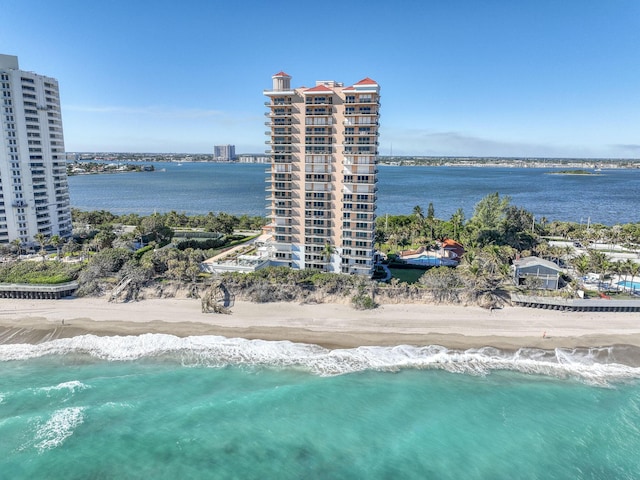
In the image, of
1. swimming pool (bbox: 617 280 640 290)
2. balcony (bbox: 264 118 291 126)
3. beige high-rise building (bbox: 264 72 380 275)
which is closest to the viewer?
beige high-rise building (bbox: 264 72 380 275)

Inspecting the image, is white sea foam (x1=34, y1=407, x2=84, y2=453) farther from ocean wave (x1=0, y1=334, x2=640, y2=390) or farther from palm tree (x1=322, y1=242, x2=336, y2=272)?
palm tree (x1=322, y1=242, x2=336, y2=272)

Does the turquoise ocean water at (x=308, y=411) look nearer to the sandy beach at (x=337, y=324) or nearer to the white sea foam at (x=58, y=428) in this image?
the white sea foam at (x=58, y=428)

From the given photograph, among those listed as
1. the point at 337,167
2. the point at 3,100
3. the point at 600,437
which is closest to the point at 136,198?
the point at 3,100

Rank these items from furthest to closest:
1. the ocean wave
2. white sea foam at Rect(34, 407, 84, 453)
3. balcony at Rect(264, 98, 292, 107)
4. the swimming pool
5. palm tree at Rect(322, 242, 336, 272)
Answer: palm tree at Rect(322, 242, 336, 272)
balcony at Rect(264, 98, 292, 107)
the swimming pool
the ocean wave
white sea foam at Rect(34, 407, 84, 453)

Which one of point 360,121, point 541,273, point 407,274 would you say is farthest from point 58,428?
point 541,273

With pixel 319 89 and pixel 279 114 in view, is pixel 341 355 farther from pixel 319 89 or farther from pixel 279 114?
pixel 319 89

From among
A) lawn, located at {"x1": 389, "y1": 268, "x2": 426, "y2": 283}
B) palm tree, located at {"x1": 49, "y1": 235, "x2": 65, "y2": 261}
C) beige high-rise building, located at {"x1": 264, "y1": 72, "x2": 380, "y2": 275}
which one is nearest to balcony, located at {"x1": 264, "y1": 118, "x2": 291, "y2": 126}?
beige high-rise building, located at {"x1": 264, "y1": 72, "x2": 380, "y2": 275}
